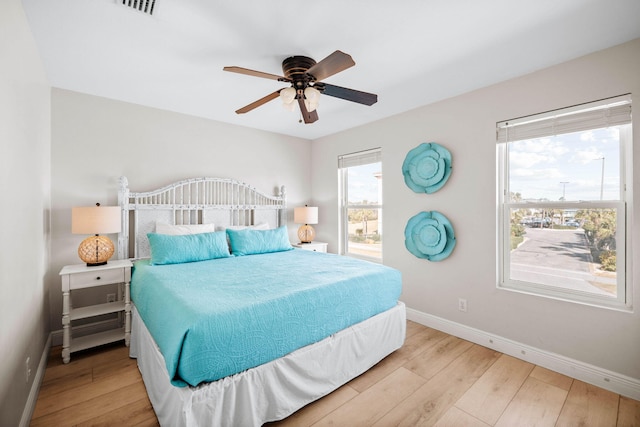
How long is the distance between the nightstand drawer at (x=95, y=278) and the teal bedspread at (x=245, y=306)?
0.15 metres

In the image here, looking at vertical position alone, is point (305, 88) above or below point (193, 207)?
above

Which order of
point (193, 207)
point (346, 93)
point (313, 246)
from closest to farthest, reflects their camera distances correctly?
point (346, 93) < point (193, 207) < point (313, 246)

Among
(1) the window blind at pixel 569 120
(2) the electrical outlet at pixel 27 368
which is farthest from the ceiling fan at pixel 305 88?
(2) the electrical outlet at pixel 27 368

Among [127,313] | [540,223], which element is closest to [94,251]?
[127,313]

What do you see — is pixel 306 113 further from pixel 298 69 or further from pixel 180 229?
pixel 180 229

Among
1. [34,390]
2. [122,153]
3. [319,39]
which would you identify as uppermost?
[319,39]

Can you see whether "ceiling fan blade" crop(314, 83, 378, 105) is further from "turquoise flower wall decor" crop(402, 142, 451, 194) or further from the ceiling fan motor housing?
"turquoise flower wall decor" crop(402, 142, 451, 194)

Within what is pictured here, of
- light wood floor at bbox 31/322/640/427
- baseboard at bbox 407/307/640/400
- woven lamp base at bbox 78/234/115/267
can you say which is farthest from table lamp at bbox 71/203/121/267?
baseboard at bbox 407/307/640/400

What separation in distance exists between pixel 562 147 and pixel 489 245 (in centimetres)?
103

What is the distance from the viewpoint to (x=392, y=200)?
362cm

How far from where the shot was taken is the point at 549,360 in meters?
2.34

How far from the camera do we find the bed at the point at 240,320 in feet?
4.76

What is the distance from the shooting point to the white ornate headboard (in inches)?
123

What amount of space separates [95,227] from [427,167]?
3.34 m
